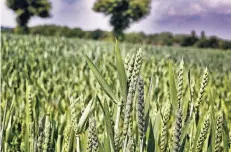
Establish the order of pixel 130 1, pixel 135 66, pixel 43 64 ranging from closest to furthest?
pixel 135 66 < pixel 43 64 < pixel 130 1

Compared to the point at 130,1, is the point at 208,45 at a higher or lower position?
lower

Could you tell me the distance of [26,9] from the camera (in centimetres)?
6475

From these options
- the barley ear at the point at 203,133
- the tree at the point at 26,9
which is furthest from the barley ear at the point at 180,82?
the tree at the point at 26,9

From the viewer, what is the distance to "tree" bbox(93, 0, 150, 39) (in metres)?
60.1

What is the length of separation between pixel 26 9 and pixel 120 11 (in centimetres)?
1532

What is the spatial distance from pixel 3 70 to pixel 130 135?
2.86 meters

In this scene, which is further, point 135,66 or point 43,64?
point 43,64

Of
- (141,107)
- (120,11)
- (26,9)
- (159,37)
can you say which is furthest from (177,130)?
(26,9)

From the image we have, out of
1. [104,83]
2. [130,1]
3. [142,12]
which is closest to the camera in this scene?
[104,83]

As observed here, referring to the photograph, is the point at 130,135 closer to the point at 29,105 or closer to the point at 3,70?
the point at 29,105

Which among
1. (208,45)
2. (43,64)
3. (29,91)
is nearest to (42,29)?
(208,45)

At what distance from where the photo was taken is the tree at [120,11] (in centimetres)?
6012

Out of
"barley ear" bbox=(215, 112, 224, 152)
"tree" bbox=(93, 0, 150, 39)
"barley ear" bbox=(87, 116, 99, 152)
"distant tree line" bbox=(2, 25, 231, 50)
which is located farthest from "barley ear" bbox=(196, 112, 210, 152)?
"tree" bbox=(93, 0, 150, 39)

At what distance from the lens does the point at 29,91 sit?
0.91m
